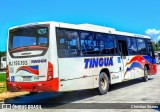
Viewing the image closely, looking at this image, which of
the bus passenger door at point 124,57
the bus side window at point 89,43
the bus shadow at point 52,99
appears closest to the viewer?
the bus shadow at point 52,99

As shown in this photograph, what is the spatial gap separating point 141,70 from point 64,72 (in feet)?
29.3

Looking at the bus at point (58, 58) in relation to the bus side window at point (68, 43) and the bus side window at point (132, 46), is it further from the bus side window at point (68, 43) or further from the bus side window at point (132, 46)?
the bus side window at point (132, 46)

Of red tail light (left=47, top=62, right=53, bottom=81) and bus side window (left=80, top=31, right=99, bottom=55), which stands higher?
bus side window (left=80, top=31, right=99, bottom=55)

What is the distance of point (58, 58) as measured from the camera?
11.6m

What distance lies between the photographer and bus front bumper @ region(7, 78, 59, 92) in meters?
11.3

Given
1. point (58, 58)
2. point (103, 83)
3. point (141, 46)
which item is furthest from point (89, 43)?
point (141, 46)

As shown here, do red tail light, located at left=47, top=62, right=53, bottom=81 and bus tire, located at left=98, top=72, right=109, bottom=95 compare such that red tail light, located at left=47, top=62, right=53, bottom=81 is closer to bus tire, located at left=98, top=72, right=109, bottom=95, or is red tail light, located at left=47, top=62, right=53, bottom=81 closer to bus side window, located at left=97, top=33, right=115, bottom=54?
bus tire, located at left=98, top=72, right=109, bottom=95

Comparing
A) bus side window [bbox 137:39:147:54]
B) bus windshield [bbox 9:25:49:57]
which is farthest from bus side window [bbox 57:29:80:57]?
bus side window [bbox 137:39:147:54]

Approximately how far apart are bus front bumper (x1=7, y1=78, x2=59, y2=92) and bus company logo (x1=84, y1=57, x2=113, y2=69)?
7.69ft

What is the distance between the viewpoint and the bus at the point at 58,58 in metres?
11.5

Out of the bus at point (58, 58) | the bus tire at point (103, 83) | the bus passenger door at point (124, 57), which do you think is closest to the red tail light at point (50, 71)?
the bus at point (58, 58)

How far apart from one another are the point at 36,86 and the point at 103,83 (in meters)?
4.19

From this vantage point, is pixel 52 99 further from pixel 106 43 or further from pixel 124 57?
pixel 124 57

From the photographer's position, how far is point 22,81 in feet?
40.0
